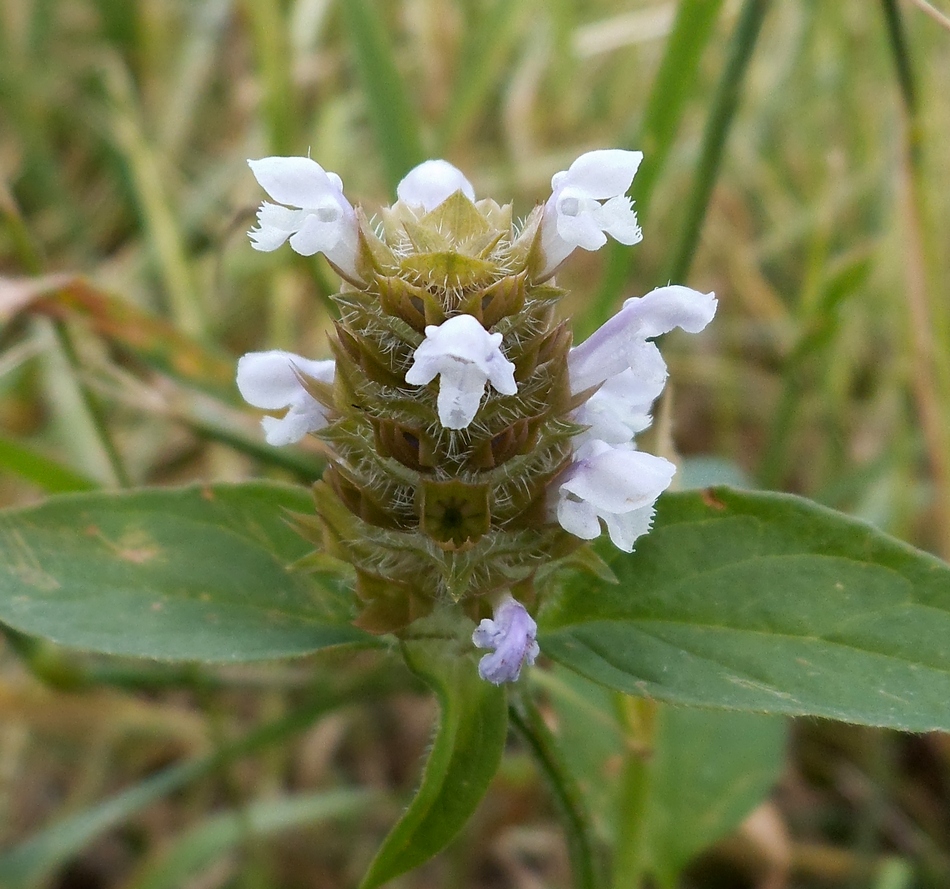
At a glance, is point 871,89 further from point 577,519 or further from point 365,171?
point 577,519

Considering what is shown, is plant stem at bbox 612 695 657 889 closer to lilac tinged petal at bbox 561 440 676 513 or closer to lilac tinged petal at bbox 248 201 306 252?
lilac tinged petal at bbox 561 440 676 513

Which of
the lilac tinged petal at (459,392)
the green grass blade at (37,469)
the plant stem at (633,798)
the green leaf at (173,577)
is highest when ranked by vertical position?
the lilac tinged petal at (459,392)

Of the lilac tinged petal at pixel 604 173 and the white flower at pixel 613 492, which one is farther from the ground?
the lilac tinged petal at pixel 604 173

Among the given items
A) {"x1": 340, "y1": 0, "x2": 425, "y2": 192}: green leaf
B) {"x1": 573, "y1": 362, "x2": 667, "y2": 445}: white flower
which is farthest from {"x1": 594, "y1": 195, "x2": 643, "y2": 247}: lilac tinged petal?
{"x1": 340, "y1": 0, "x2": 425, "y2": 192}: green leaf

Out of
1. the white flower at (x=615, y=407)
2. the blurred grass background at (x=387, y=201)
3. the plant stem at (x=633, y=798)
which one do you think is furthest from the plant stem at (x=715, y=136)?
the plant stem at (x=633, y=798)

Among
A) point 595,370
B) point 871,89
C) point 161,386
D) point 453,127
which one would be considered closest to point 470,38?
point 453,127

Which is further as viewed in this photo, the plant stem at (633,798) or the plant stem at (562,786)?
the plant stem at (633,798)

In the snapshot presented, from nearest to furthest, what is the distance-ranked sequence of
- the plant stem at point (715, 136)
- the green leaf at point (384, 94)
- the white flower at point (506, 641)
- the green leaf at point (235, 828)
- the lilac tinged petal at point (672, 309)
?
the white flower at point (506, 641), the lilac tinged petal at point (672, 309), the plant stem at point (715, 136), the green leaf at point (235, 828), the green leaf at point (384, 94)

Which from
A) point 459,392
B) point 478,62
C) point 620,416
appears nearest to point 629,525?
point 620,416

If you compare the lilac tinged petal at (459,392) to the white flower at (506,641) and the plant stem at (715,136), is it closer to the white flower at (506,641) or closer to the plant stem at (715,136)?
the white flower at (506,641)
